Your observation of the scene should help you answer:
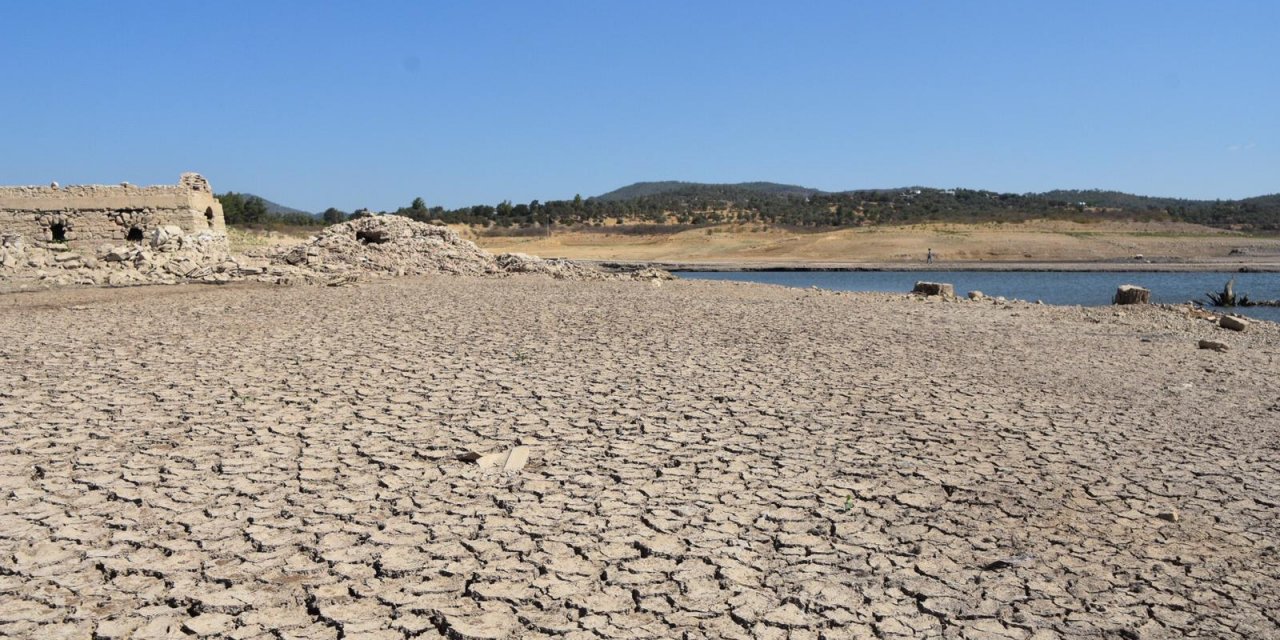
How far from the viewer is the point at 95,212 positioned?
1953 centimetres

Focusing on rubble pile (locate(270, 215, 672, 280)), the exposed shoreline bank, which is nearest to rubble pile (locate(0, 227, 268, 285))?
rubble pile (locate(270, 215, 672, 280))

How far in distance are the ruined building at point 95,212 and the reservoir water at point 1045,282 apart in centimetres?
1579

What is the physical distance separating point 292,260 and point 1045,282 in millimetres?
25397

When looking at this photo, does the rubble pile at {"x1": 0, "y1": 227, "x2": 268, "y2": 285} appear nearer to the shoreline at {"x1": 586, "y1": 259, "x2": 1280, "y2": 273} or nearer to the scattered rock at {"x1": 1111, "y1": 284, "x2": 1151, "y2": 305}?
the scattered rock at {"x1": 1111, "y1": 284, "x2": 1151, "y2": 305}

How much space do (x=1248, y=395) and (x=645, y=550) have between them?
19.8 ft

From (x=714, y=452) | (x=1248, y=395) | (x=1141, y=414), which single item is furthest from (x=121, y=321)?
(x=1248, y=395)

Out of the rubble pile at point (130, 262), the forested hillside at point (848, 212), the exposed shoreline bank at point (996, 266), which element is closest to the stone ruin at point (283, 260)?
the rubble pile at point (130, 262)

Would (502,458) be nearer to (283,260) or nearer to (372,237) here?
(283,260)

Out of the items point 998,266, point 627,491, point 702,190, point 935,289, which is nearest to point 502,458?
point 627,491

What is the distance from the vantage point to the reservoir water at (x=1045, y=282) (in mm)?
26969

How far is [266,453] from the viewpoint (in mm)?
5344

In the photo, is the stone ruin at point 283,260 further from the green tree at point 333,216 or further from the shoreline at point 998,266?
the green tree at point 333,216

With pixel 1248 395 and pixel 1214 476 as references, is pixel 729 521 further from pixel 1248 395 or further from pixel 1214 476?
pixel 1248 395

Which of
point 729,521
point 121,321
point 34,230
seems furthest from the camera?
point 34,230
